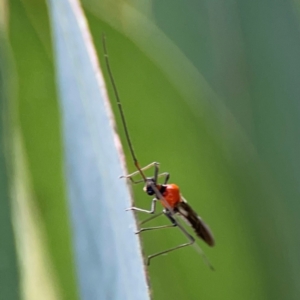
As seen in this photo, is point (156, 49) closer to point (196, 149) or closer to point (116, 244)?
point (196, 149)

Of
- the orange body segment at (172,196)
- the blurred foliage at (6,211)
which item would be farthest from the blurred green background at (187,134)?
the orange body segment at (172,196)

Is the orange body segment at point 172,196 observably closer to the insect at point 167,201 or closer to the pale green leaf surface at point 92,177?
the insect at point 167,201

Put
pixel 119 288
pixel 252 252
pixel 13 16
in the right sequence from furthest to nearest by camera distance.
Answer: pixel 252 252
pixel 13 16
pixel 119 288

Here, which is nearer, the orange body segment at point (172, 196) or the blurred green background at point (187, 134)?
the blurred green background at point (187, 134)

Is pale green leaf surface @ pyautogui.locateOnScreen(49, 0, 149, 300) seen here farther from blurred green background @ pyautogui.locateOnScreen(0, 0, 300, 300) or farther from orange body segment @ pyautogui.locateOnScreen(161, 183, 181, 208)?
orange body segment @ pyautogui.locateOnScreen(161, 183, 181, 208)

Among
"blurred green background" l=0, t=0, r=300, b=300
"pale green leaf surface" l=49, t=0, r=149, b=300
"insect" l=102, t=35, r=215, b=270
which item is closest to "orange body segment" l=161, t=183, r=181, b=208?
"insect" l=102, t=35, r=215, b=270

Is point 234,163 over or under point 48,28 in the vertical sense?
under

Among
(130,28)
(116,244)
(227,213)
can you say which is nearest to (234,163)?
(227,213)

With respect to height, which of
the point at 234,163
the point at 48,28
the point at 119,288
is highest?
the point at 48,28
